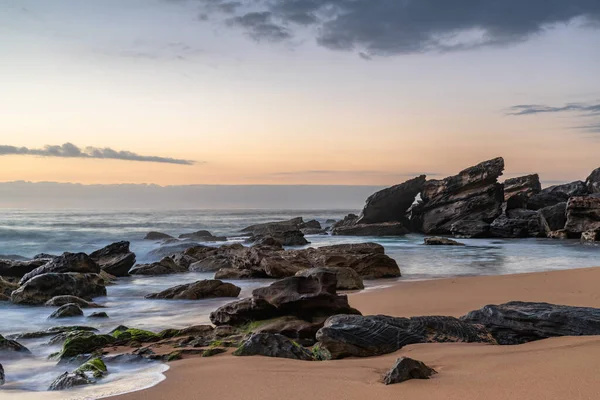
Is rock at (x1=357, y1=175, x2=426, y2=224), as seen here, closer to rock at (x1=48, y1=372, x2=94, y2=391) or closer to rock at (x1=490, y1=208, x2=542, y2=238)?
rock at (x1=490, y1=208, x2=542, y2=238)

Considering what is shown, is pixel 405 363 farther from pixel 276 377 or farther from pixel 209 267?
pixel 209 267

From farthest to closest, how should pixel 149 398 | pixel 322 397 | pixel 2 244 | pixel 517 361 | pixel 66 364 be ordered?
pixel 2 244
pixel 66 364
pixel 517 361
pixel 149 398
pixel 322 397

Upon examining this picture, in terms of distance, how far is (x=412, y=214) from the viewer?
48.0 m

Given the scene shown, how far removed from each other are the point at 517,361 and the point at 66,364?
5118 mm

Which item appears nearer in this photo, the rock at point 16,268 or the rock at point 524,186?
the rock at point 16,268

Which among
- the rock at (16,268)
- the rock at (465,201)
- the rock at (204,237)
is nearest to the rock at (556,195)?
the rock at (465,201)

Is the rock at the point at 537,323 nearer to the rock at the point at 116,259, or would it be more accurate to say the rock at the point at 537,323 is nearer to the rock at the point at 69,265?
the rock at the point at 69,265

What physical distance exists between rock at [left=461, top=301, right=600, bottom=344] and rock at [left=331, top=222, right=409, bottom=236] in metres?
37.9

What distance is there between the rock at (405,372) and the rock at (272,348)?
1616 mm

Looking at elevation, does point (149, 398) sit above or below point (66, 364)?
above

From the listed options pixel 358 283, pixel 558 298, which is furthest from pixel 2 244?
pixel 558 298

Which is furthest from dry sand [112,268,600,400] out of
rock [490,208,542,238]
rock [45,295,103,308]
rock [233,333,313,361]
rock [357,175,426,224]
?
rock [357,175,426,224]

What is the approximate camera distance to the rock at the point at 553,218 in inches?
1426

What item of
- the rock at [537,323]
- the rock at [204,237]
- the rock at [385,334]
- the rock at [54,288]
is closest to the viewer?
the rock at [385,334]
